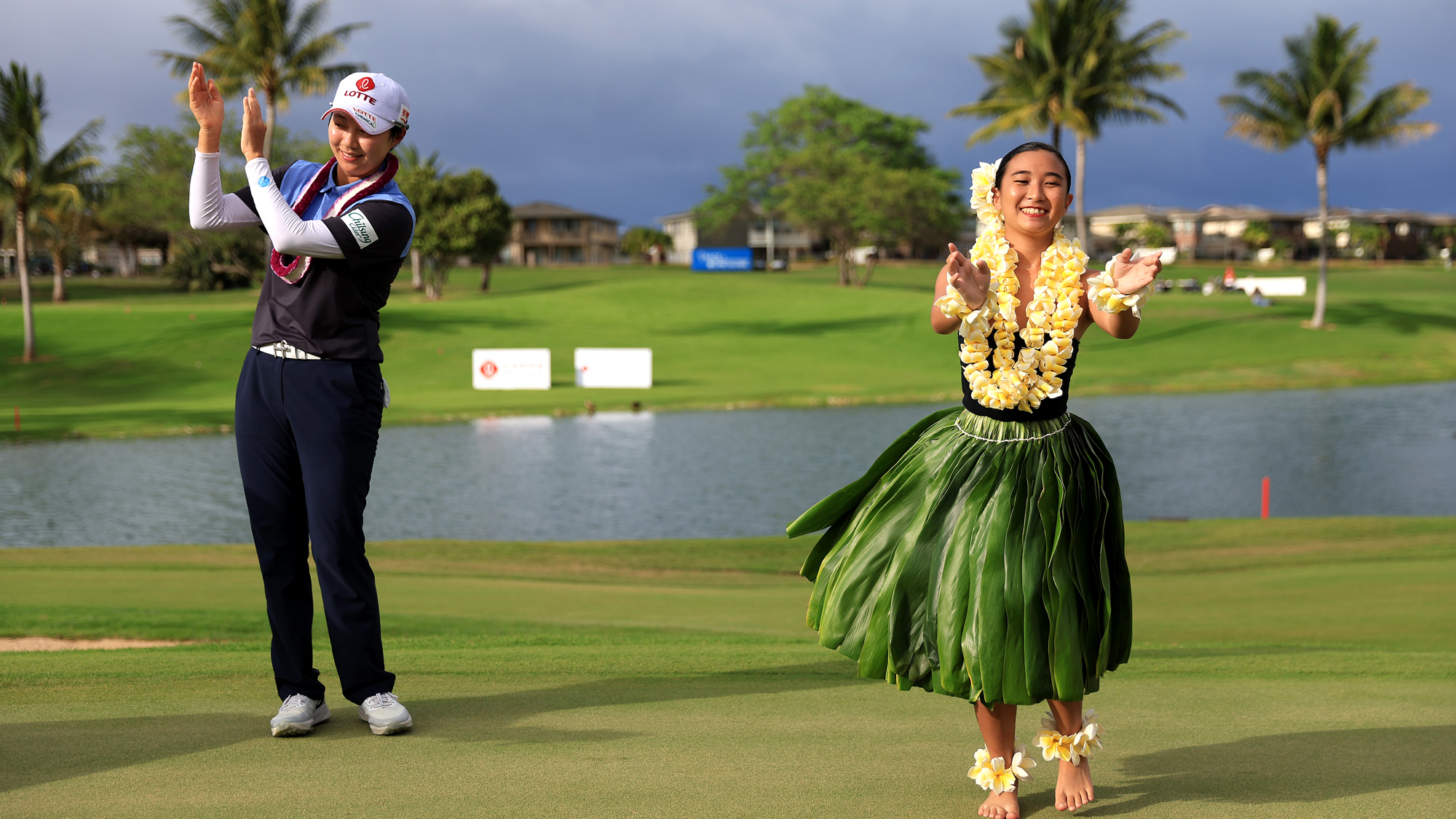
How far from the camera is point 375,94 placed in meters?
4.56

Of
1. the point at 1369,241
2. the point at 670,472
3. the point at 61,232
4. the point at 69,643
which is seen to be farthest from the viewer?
the point at 1369,241

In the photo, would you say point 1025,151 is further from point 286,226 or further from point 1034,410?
point 286,226

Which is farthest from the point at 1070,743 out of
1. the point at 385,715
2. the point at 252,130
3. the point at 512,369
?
the point at 512,369

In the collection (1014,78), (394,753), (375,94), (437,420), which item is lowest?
(437,420)

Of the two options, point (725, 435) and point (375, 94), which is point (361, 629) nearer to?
point (375, 94)

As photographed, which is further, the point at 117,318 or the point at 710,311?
the point at 710,311

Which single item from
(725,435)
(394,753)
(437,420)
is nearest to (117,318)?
(437,420)

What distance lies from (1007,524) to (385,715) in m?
2.57

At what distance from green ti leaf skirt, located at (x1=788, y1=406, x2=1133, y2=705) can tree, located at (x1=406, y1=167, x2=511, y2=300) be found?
68296mm

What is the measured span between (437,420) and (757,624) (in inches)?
1058

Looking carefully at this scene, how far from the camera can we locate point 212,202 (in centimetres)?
464

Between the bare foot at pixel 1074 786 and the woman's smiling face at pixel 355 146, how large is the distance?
3.56 meters

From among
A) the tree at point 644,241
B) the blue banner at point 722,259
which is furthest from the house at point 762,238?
the blue banner at point 722,259

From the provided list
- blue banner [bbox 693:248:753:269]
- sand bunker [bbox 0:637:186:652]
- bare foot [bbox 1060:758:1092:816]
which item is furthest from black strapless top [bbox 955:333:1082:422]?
blue banner [bbox 693:248:753:269]
